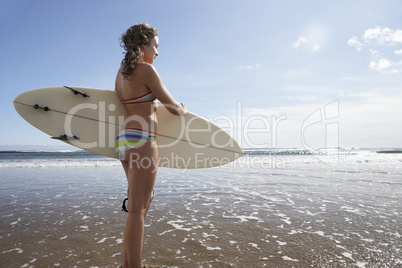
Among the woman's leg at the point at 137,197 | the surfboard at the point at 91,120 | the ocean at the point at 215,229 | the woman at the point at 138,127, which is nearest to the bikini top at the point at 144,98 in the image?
the woman at the point at 138,127

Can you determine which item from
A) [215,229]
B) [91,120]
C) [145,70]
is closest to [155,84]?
[145,70]

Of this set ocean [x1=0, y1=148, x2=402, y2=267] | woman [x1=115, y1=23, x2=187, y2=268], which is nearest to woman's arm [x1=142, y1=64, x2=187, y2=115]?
woman [x1=115, y1=23, x2=187, y2=268]

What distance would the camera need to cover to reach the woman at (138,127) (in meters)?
1.65

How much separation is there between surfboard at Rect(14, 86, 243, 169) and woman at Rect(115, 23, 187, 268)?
56cm

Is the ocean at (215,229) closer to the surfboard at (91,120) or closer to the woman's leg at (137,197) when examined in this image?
the woman's leg at (137,197)

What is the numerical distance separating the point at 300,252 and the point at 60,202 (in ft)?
13.3

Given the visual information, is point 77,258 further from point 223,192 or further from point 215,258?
point 223,192

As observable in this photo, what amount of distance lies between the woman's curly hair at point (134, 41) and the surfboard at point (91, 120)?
2.15 ft

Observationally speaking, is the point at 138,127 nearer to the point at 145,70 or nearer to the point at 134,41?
the point at 145,70

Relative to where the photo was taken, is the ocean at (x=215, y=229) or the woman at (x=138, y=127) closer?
the woman at (x=138, y=127)

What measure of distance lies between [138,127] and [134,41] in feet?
2.10

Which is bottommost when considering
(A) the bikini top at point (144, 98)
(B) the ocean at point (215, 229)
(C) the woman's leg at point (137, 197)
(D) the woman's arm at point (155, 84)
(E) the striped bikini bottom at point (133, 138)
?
(B) the ocean at point (215, 229)

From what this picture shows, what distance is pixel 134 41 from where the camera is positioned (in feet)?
5.71

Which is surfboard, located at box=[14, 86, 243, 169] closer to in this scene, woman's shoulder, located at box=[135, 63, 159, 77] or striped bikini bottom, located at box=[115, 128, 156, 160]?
striped bikini bottom, located at box=[115, 128, 156, 160]
